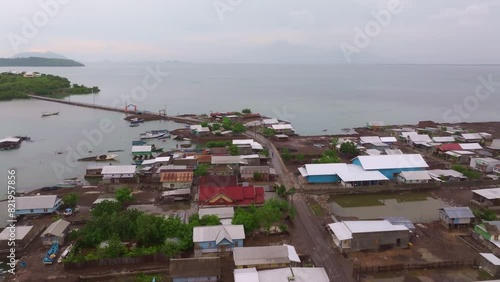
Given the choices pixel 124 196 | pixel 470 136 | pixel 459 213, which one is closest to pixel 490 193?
pixel 459 213

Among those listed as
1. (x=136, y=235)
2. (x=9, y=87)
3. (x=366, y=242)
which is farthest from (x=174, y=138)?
(x=9, y=87)

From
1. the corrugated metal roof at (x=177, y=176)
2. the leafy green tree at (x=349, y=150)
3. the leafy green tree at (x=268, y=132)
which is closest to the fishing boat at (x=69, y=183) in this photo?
the corrugated metal roof at (x=177, y=176)

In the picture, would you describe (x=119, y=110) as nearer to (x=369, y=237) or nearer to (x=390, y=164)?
(x=390, y=164)

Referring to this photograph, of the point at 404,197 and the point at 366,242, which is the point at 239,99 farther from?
the point at 366,242

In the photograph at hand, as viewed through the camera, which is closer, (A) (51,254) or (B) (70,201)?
(A) (51,254)

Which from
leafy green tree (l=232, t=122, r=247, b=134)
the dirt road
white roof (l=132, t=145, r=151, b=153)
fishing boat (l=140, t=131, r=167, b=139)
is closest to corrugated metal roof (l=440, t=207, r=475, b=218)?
the dirt road

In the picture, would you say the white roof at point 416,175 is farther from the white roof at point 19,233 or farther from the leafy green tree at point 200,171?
the white roof at point 19,233
